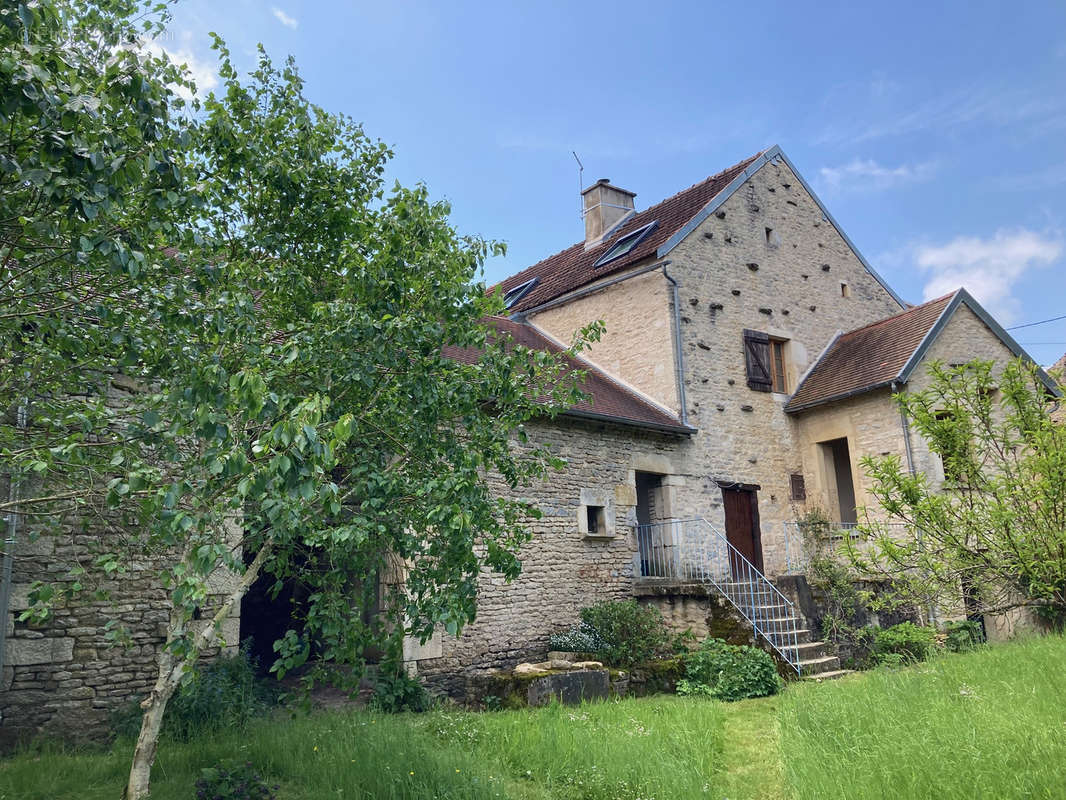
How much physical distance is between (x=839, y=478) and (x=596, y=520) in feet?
21.7

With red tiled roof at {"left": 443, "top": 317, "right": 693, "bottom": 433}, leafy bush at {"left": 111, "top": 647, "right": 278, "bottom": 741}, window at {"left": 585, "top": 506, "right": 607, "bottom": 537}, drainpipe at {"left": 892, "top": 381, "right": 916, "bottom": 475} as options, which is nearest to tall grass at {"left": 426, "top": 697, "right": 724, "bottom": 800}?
leafy bush at {"left": 111, "top": 647, "right": 278, "bottom": 741}

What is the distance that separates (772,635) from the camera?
10078 mm

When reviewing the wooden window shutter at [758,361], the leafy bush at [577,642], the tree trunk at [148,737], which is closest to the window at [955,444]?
the leafy bush at [577,642]

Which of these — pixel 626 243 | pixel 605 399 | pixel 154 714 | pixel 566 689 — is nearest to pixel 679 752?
pixel 566 689

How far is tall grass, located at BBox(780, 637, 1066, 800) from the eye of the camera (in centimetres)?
423

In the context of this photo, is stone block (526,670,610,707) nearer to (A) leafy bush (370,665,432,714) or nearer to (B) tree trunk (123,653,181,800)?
(A) leafy bush (370,665,432,714)

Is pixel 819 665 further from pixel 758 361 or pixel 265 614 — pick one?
pixel 265 614

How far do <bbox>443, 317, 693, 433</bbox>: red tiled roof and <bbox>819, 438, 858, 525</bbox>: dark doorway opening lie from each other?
3299 mm

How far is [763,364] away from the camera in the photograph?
44.9ft

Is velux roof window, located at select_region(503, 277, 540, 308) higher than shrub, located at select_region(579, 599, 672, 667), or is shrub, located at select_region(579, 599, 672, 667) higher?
velux roof window, located at select_region(503, 277, 540, 308)

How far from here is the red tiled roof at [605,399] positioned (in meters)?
10.8

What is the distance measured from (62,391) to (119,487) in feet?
9.81

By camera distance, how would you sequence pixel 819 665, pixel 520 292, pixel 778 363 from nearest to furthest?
1. pixel 819 665
2. pixel 778 363
3. pixel 520 292

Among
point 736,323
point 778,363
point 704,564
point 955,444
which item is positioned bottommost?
point 704,564
